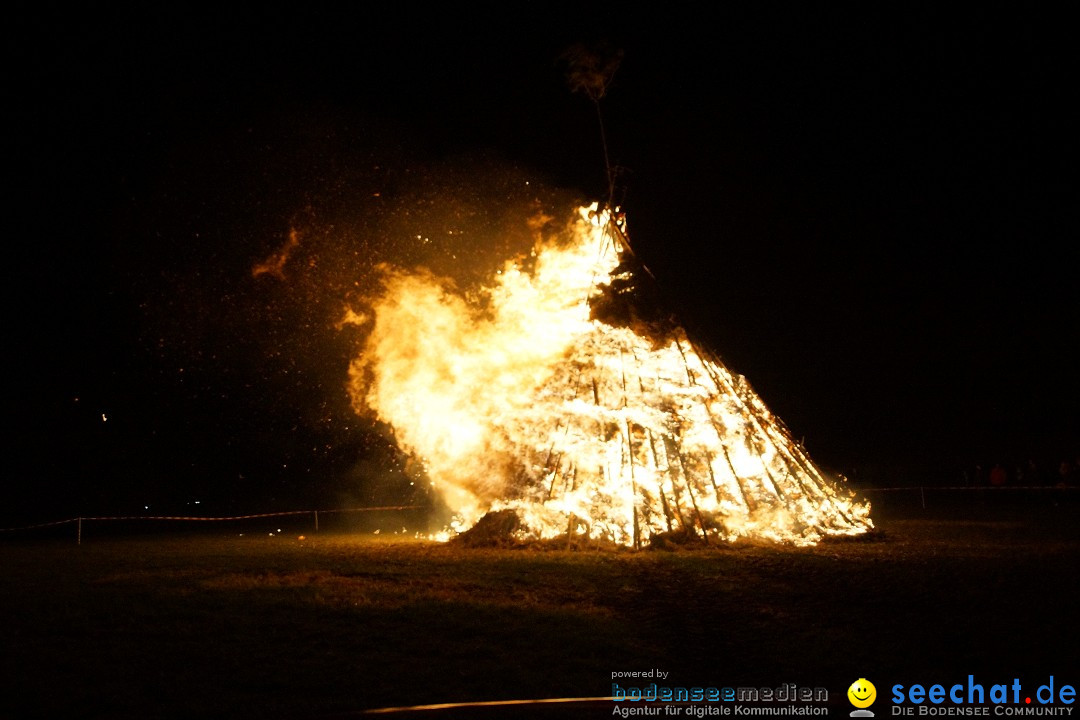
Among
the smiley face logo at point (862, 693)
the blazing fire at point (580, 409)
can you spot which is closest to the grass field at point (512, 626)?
the smiley face logo at point (862, 693)

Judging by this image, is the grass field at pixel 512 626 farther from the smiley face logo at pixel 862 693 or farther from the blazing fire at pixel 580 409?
the blazing fire at pixel 580 409

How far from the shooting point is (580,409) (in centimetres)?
1221

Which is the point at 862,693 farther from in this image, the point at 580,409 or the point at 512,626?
the point at 580,409

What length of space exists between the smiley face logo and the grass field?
81 mm

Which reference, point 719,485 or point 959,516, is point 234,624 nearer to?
point 719,485

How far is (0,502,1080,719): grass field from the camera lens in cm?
Result: 460

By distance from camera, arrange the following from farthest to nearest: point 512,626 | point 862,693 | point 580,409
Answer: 1. point 580,409
2. point 512,626
3. point 862,693

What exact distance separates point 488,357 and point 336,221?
3565mm

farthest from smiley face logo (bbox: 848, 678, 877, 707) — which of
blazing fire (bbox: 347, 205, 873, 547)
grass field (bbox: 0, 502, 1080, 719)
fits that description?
blazing fire (bbox: 347, 205, 873, 547)

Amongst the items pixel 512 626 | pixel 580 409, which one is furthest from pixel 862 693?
pixel 580 409

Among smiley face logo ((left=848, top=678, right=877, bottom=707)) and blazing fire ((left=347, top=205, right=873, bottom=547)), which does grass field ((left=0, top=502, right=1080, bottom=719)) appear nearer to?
smiley face logo ((left=848, top=678, right=877, bottom=707))

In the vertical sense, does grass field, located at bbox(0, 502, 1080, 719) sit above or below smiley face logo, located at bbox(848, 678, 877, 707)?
above

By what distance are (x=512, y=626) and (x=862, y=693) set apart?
2763 mm

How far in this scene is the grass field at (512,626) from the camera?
460 centimetres
